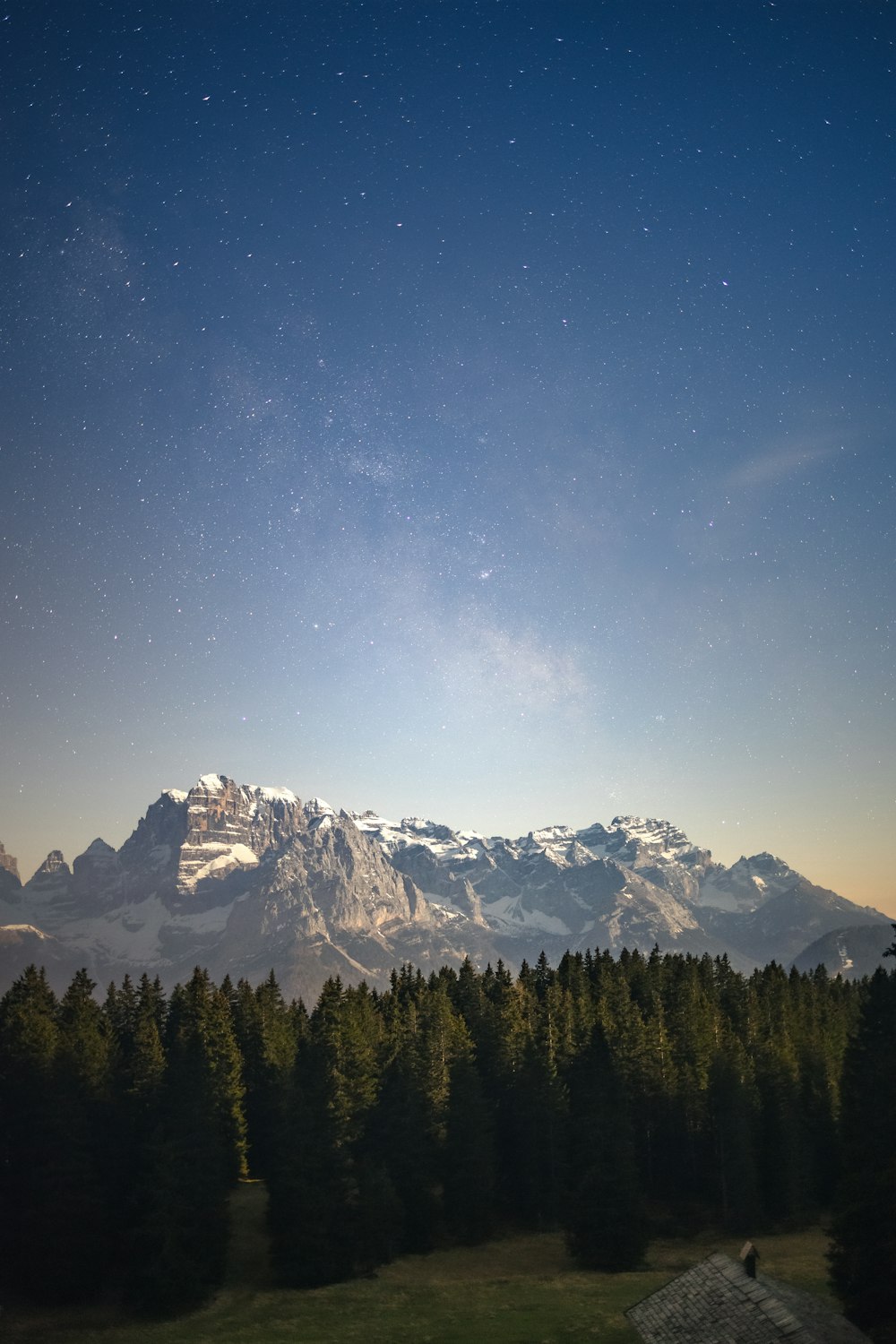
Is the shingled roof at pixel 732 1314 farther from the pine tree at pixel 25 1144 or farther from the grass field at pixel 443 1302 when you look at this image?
the pine tree at pixel 25 1144

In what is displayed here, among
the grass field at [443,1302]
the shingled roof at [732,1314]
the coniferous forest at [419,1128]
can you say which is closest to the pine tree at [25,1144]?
the coniferous forest at [419,1128]

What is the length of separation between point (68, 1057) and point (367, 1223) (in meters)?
23.3

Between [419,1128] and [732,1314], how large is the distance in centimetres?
3585

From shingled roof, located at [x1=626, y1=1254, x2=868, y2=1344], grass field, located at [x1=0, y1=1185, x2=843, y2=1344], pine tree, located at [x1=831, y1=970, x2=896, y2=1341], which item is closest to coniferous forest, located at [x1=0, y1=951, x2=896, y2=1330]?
pine tree, located at [x1=831, y1=970, x2=896, y2=1341]

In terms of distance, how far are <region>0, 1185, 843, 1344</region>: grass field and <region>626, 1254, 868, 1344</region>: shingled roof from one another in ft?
22.8

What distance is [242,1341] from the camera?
4638 centimetres

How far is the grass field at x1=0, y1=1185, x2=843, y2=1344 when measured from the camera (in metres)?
47.2

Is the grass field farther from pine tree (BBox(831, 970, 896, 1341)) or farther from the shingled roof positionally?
pine tree (BBox(831, 970, 896, 1341))

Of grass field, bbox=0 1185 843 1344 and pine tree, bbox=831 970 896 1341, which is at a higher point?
pine tree, bbox=831 970 896 1341

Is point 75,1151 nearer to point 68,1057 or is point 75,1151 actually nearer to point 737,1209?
point 68,1057

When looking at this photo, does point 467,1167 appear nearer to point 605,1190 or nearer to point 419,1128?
point 419,1128

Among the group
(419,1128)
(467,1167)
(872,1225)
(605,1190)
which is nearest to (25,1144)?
(419,1128)

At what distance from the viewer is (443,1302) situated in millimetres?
54375

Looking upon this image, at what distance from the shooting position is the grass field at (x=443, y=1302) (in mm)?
47156
